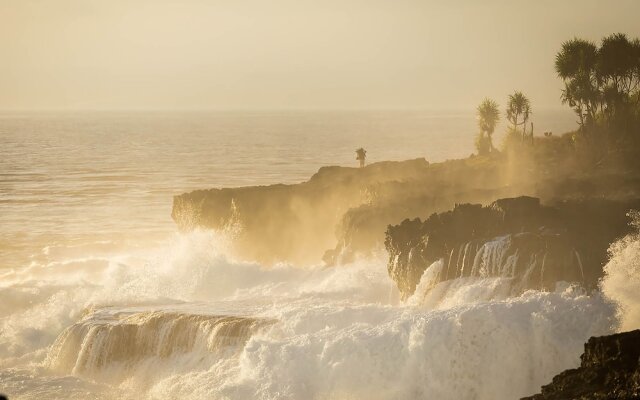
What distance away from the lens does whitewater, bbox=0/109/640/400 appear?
108 ft

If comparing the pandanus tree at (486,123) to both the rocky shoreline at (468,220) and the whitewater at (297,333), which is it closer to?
the rocky shoreline at (468,220)

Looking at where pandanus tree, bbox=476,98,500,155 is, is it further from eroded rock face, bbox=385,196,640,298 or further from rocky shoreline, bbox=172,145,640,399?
eroded rock face, bbox=385,196,640,298

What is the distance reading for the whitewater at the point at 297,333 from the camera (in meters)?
32.8

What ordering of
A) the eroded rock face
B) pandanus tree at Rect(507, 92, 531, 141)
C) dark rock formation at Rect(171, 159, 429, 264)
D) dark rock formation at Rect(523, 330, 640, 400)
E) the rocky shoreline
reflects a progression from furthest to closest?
1. pandanus tree at Rect(507, 92, 531, 141)
2. dark rock formation at Rect(171, 159, 429, 264)
3. the eroded rock face
4. the rocky shoreline
5. dark rock formation at Rect(523, 330, 640, 400)

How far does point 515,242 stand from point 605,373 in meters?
16.1

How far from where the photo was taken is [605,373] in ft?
75.3

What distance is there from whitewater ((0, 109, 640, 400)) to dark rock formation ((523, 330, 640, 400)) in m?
8.20

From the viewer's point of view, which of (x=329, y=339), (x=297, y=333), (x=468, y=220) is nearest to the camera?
(x=329, y=339)

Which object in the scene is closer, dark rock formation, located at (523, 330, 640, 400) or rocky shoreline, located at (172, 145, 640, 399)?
dark rock formation, located at (523, 330, 640, 400)

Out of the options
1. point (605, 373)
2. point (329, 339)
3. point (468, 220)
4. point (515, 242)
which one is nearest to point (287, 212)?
point (468, 220)

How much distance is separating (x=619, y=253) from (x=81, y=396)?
24.3m

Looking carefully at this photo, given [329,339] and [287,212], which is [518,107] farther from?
[329,339]

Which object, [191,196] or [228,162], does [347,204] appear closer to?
[191,196]

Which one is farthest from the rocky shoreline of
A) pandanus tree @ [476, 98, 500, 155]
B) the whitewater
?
pandanus tree @ [476, 98, 500, 155]
